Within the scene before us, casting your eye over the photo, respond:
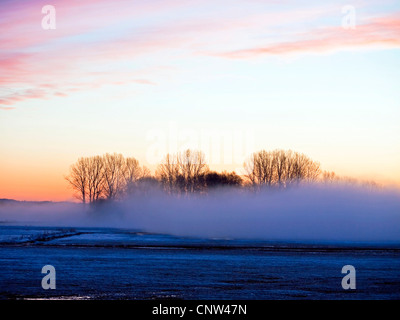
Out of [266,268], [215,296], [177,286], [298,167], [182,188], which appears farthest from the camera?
[182,188]

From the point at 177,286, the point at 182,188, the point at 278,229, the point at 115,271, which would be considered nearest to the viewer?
the point at 177,286

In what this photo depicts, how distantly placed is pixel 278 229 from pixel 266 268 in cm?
8351

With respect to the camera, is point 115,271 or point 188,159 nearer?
point 115,271

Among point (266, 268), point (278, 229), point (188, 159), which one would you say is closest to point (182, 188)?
point (188, 159)

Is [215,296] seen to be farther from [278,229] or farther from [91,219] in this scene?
[91,219]

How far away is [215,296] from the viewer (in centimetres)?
2645

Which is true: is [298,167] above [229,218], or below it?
above

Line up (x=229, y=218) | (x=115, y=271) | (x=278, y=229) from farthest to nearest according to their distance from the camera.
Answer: (x=229, y=218) → (x=278, y=229) → (x=115, y=271)

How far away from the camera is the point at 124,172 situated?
18175cm
